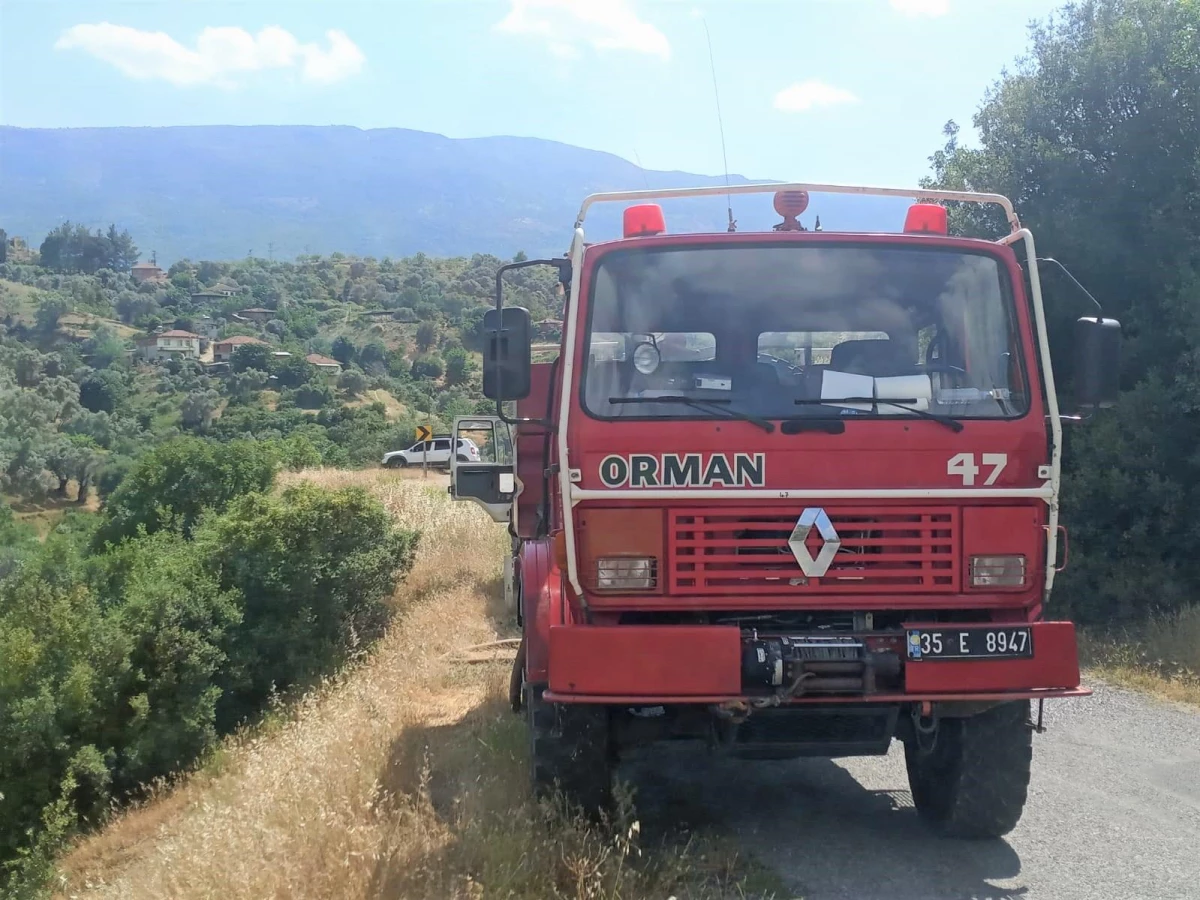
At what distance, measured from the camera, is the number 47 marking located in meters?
4.43

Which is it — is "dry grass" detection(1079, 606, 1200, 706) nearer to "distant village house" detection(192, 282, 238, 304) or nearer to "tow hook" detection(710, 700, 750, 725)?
"tow hook" detection(710, 700, 750, 725)

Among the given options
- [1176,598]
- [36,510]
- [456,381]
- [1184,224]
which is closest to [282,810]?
[1176,598]

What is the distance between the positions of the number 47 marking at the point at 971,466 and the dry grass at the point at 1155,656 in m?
4.97

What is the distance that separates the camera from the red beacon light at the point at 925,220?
504 cm

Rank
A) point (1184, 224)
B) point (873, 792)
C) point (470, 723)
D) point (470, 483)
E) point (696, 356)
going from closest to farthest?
1. point (696, 356)
2. point (873, 792)
3. point (470, 723)
4. point (470, 483)
5. point (1184, 224)

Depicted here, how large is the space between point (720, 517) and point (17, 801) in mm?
14842

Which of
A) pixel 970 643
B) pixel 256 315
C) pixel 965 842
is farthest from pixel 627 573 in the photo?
pixel 256 315

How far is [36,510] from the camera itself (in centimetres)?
4784

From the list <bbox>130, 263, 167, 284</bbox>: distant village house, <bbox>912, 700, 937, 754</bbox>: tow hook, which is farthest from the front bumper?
<bbox>130, 263, 167, 284</bbox>: distant village house

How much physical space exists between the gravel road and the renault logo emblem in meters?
1.29

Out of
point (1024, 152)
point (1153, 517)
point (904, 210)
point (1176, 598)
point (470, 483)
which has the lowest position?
point (1176, 598)

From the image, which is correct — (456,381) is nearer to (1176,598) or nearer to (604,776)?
(1176,598)

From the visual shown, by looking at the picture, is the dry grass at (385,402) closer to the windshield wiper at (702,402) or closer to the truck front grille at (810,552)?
the windshield wiper at (702,402)

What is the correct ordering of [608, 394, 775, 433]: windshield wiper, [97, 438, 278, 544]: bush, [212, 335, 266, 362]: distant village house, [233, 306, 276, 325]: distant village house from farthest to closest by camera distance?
[233, 306, 276, 325]: distant village house, [212, 335, 266, 362]: distant village house, [97, 438, 278, 544]: bush, [608, 394, 775, 433]: windshield wiper
